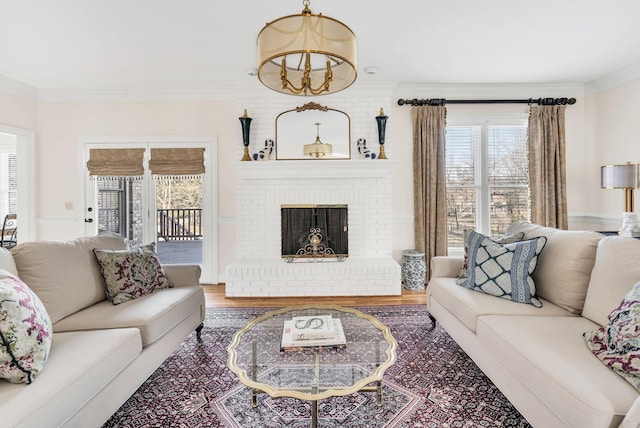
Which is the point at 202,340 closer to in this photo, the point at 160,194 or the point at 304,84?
the point at 304,84

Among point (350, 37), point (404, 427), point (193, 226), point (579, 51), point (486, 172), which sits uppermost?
point (579, 51)

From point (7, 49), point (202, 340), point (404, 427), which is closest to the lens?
point (404, 427)

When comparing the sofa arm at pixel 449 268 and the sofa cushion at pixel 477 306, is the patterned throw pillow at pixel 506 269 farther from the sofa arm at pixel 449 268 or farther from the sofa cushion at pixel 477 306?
the sofa arm at pixel 449 268

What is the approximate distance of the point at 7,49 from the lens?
3139 millimetres

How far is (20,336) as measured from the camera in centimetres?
123

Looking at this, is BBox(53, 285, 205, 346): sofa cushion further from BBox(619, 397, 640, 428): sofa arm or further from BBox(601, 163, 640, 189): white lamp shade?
BBox(601, 163, 640, 189): white lamp shade

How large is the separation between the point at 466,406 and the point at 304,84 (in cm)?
199

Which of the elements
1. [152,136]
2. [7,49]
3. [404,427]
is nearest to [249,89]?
[152,136]

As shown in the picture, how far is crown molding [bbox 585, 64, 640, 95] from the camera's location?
12.1 ft

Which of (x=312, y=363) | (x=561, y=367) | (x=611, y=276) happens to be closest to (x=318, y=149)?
(x=312, y=363)

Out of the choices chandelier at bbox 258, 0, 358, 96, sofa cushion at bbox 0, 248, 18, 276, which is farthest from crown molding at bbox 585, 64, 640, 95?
sofa cushion at bbox 0, 248, 18, 276

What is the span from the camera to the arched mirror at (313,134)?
416 centimetres

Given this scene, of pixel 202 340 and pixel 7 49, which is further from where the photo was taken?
pixel 7 49

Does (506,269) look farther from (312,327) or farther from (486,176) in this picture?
(486,176)
